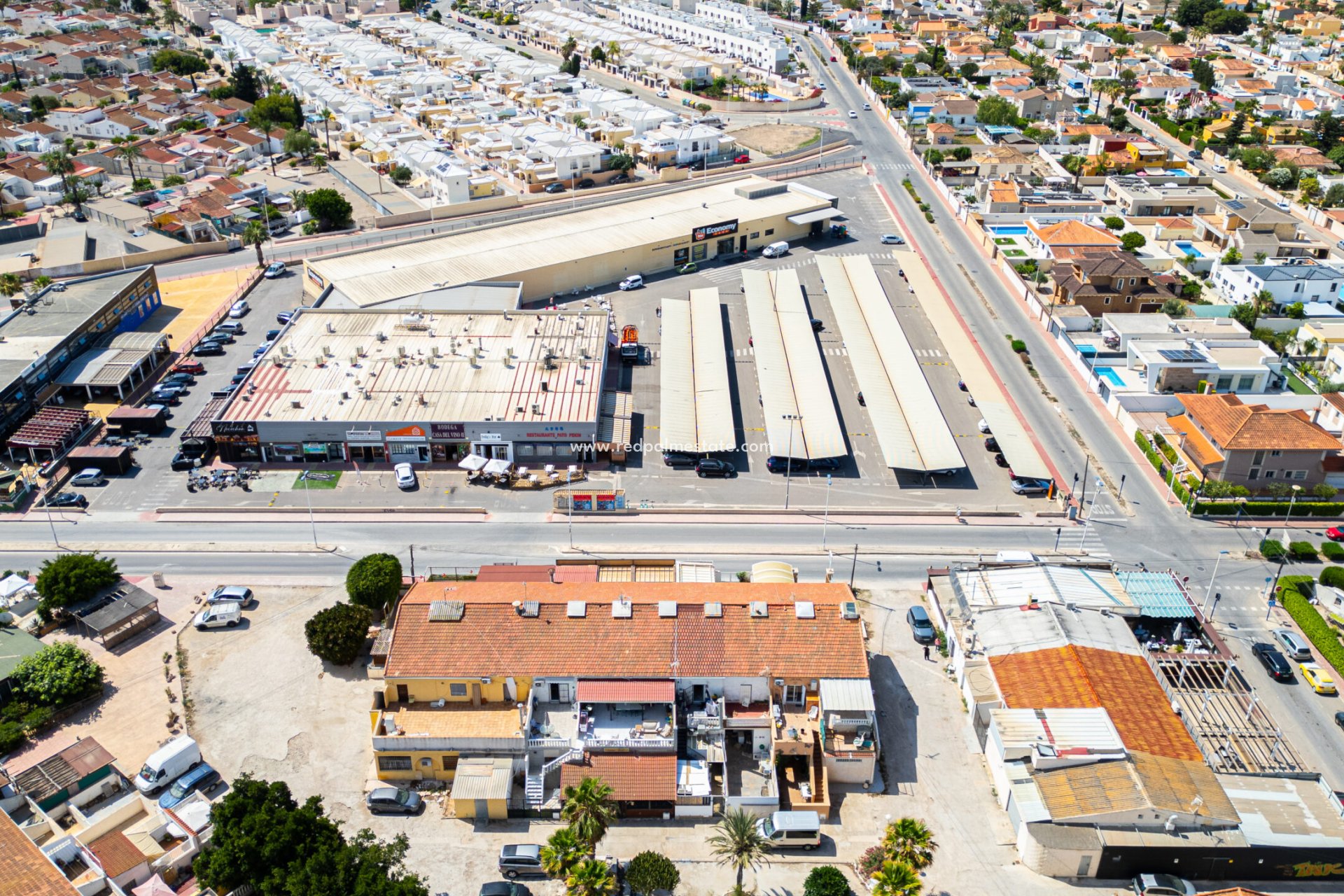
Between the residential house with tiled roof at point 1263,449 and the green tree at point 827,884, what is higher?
the residential house with tiled roof at point 1263,449

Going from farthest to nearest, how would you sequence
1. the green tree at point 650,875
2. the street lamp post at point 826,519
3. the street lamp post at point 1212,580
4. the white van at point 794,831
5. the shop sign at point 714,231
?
the shop sign at point 714,231 < the street lamp post at point 826,519 < the street lamp post at point 1212,580 < the white van at point 794,831 < the green tree at point 650,875

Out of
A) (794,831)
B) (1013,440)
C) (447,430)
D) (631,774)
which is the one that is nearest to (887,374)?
(1013,440)

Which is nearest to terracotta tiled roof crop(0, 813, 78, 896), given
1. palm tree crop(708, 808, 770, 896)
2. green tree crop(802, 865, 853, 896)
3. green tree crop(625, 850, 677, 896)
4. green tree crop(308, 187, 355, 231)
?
green tree crop(625, 850, 677, 896)

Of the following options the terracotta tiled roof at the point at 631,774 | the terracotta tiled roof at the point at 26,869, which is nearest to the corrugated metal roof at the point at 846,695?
the terracotta tiled roof at the point at 631,774

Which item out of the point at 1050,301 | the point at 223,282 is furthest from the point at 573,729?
the point at 223,282

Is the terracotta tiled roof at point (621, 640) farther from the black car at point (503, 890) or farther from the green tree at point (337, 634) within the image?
the black car at point (503, 890)

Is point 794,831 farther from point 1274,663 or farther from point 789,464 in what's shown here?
point 1274,663

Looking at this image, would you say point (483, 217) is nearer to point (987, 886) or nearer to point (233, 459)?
point (233, 459)
